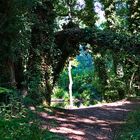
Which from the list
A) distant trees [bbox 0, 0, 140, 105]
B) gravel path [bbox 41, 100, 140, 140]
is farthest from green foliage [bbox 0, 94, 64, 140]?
distant trees [bbox 0, 0, 140, 105]

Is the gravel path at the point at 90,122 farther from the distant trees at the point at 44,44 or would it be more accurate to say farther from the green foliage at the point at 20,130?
the green foliage at the point at 20,130

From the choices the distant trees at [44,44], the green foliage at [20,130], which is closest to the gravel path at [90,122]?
the distant trees at [44,44]

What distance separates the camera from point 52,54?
17.9m

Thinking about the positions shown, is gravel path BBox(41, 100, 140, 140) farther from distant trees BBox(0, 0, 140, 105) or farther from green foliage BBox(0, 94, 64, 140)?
green foliage BBox(0, 94, 64, 140)

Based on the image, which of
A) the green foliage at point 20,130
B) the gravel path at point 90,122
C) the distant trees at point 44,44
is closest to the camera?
the green foliage at point 20,130

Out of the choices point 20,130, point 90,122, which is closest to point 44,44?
point 90,122

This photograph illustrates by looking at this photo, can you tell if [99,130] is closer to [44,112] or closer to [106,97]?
[44,112]

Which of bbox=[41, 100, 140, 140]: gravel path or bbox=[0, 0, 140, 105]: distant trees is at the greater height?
bbox=[0, 0, 140, 105]: distant trees

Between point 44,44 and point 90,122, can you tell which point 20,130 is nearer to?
point 90,122

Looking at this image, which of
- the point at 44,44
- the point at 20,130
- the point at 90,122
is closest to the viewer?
the point at 20,130

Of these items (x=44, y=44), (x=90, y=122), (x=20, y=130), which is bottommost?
(x=90, y=122)

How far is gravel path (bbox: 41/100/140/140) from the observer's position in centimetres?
1080

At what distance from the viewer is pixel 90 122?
13.1 meters

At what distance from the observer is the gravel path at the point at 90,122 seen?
1080cm
